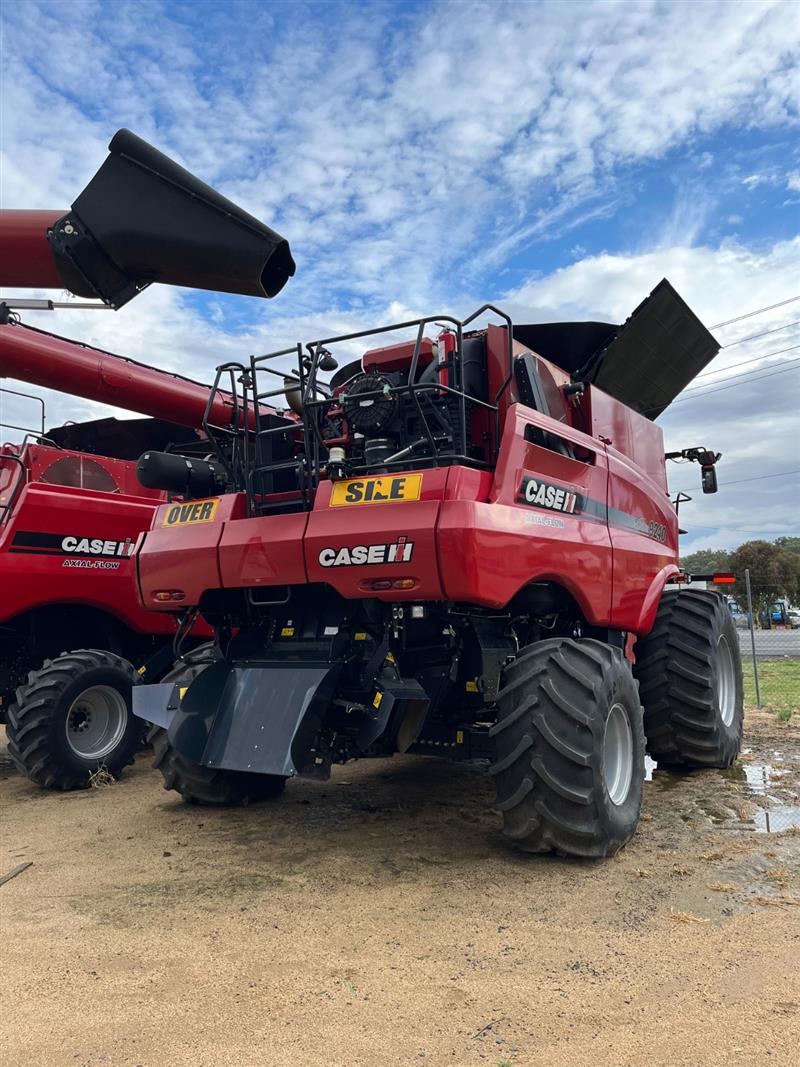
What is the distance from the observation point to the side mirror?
8.57 m

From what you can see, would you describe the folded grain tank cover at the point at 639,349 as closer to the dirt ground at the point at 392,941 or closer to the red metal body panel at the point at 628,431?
the red metal body panel at the point at 628,431

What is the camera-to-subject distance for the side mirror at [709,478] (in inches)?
337

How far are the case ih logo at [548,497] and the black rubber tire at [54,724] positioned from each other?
14.4 ft

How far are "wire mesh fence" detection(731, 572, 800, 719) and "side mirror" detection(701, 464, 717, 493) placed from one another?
1.29 meters

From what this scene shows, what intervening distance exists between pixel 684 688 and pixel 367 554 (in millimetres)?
3383

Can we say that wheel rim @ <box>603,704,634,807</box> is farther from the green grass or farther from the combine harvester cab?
the green grass

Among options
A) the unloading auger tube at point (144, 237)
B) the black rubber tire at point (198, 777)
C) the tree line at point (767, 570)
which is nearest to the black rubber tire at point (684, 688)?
the black rubber tire at point (198, 777)

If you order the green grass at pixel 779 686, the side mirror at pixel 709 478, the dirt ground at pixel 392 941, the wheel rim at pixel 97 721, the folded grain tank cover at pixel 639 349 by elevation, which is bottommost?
the dirt ground at pixel 392 941

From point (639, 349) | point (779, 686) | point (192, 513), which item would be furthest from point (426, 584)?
point (779, 686)

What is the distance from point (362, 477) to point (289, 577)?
75 cm

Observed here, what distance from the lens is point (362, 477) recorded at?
483 cm

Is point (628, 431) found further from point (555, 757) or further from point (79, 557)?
point (79, 557)

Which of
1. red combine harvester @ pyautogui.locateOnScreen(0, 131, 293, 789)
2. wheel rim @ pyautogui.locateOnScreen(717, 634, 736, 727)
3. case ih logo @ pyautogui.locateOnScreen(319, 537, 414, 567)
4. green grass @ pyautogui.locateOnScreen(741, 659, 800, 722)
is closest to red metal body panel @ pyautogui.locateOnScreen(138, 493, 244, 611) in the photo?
red combine harvester @ pyautogui.locateOnScreen(0, 131, 293, 789)

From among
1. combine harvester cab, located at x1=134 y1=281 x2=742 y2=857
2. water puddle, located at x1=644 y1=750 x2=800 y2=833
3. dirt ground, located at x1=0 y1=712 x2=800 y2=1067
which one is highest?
combine harvester cab, located at x1=134 y1=281 x2=742 y2=857
